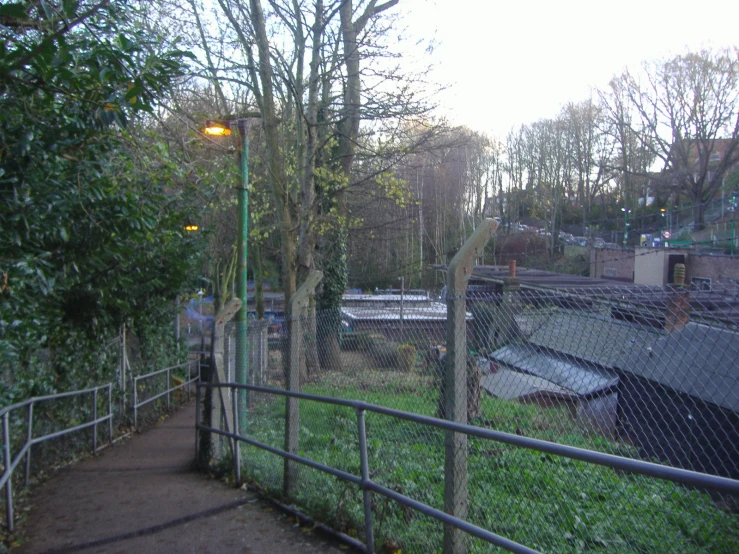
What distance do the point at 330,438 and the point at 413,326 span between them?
188 centimetres

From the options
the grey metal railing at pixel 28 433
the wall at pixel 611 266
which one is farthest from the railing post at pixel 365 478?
the wall at pixel 611 266

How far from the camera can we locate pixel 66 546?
A: 5516 mm

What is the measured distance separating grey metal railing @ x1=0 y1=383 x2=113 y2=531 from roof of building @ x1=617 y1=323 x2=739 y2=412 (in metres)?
5.20

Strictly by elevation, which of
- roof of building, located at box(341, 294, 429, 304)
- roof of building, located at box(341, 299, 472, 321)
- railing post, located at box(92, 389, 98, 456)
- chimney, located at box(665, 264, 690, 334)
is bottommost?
railing post, located at box(92, 389, 98, 456)

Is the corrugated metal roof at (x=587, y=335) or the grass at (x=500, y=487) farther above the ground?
the corrugated metal roof at (x=587, y=335)

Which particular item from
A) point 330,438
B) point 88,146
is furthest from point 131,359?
point 330,438

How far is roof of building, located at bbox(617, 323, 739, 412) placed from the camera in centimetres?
276

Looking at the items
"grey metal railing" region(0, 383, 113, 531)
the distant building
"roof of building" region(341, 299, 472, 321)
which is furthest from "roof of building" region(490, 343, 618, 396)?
"grey metal railing" region(0, 383, 113, 531)

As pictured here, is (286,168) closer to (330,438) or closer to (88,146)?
(88,146)

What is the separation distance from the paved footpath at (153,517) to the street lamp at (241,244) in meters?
1.29

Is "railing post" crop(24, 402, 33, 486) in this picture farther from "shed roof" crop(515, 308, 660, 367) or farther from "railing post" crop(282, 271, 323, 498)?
"shed roof" crop(515, 308, 660, 367)

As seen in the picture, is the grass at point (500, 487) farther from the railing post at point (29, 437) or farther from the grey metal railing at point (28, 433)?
the railing post at point (29, 437)

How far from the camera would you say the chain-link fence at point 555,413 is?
283 cm

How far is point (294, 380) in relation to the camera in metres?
6.25
